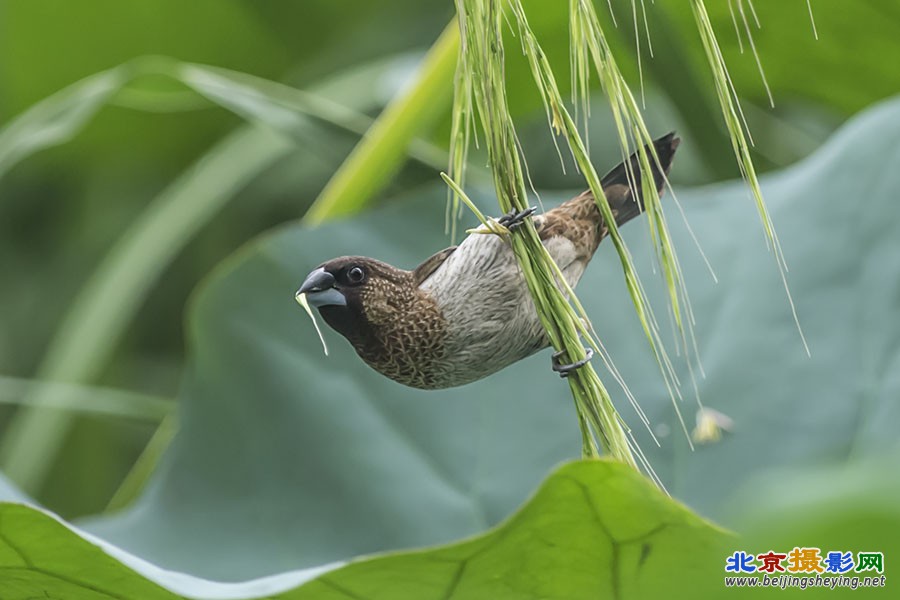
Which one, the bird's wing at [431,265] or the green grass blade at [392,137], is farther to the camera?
the green grass blade at [392,137]

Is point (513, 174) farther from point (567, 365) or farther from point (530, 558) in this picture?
point (530, 558)

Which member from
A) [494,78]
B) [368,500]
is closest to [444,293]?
[494,78]

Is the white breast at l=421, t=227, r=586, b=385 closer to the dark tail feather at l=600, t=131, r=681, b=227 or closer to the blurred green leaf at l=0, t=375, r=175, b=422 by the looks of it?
the dark tail feather at l=600, t=131, r=681, b=227

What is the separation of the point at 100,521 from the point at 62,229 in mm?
676

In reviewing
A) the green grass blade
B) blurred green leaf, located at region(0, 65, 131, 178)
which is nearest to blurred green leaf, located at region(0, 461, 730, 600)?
the green grass blade

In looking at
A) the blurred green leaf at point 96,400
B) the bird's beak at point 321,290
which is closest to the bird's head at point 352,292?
the bird's beak at point 321,290

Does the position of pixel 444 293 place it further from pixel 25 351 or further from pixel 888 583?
pixel 25 351

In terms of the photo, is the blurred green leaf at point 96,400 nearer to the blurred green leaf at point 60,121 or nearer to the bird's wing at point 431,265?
the blurred green leaf at point 60,121

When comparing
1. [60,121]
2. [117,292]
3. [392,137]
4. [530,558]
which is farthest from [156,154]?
[530,558]

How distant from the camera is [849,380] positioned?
549 millimetres

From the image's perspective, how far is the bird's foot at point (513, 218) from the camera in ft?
0.68

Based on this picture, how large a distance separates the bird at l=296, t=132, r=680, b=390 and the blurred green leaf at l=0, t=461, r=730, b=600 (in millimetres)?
83

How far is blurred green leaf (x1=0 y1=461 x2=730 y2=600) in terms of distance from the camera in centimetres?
31

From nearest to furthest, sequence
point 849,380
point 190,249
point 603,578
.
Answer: point 603,578 < point 849,380 < point 190,249
